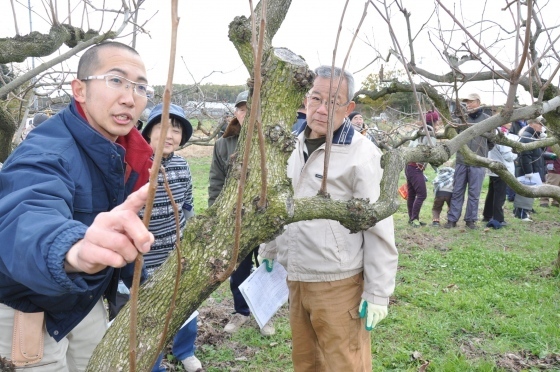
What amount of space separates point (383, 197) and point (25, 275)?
4.59 ft

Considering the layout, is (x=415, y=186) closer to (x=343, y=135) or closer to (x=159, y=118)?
(x=343, y=135)

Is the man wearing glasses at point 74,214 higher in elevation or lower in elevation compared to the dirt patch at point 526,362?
higher

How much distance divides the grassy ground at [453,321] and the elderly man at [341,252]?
112 cm

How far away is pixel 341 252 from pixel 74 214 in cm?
146

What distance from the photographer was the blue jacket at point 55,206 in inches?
36.5

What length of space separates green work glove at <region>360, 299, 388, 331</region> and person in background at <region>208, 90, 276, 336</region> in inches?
57.0

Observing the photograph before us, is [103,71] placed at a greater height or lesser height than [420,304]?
greater

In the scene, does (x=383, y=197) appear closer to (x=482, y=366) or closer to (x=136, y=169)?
(x=136, y=169)

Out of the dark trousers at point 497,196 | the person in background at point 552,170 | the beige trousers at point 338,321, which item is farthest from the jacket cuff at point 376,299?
the person in background at point 552,170

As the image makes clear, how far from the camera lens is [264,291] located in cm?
315

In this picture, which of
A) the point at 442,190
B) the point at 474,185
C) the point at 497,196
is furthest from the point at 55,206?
the point at 497,196

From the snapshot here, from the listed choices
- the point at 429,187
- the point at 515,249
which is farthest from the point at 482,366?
the point at 429,187

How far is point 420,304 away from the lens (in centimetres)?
454

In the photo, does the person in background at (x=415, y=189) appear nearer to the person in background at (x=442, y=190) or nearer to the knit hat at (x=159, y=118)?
the person in background at (x=442, y=190)
